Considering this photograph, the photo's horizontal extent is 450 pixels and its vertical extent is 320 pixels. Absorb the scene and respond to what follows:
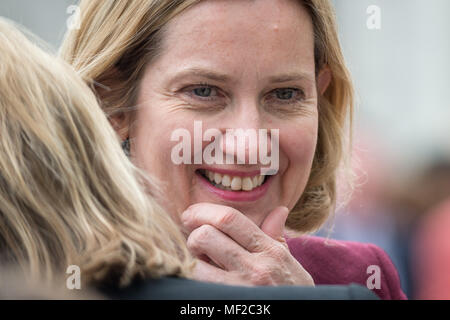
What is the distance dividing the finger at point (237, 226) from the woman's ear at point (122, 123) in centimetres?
34

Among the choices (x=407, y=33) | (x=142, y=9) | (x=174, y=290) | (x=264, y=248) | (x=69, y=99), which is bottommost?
(x=174, y=290)

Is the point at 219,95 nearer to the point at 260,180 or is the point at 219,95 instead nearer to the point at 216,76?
the point at 216,76

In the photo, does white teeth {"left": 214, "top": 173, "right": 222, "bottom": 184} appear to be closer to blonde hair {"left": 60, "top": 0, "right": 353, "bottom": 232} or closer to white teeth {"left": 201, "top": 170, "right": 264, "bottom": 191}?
white teeth {"left": 201, "top": 170, "right": 264, "bottom": 191}

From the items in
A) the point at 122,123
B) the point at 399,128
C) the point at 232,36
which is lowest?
the point at 122,123

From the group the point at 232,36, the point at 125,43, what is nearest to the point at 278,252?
the point at 232,36

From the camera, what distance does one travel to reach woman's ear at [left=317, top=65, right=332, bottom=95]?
204cm

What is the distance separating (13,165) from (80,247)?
0.17 m

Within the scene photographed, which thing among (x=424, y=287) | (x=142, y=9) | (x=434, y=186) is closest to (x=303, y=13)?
(x=142, y=9)

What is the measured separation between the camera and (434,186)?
3.40 metres

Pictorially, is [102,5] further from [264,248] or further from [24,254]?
[24,254]

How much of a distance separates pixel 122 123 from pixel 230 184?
37 cm

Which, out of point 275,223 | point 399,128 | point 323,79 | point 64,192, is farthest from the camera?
point 399,128

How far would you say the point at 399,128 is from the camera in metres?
4.72

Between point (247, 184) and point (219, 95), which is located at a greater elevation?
point (219, 95)
